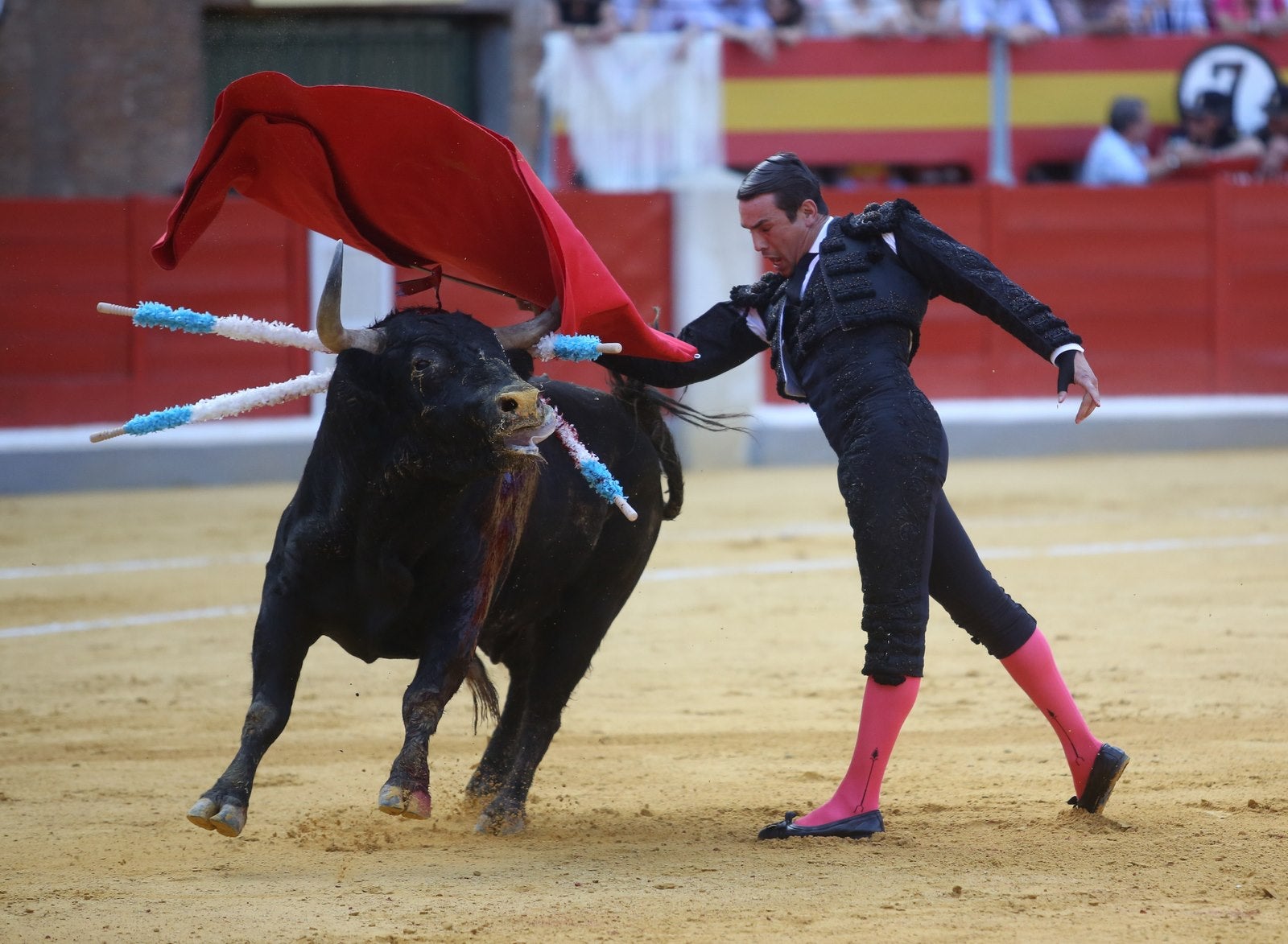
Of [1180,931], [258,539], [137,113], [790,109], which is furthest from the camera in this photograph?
[137,113]

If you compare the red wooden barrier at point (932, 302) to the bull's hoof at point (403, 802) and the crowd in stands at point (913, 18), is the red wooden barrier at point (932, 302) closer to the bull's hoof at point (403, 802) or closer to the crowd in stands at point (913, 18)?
the crowd in stands at point (913, 18)

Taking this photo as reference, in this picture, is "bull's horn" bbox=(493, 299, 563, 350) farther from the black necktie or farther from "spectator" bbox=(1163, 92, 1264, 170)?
"spectator" bbox=(1163, 92, 1264, 170)

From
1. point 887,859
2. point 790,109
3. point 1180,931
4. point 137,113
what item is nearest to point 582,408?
point 887,859

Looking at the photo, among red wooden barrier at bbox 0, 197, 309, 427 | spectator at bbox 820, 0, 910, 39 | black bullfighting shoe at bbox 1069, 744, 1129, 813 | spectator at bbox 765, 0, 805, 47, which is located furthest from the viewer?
spectator at bbox 820, 0, 910, 39

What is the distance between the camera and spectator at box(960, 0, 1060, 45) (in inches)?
454

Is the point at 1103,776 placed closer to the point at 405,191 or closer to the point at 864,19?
the point at 405,191

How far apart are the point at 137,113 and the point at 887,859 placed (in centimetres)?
1037

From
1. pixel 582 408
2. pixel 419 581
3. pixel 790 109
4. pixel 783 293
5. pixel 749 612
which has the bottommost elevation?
pixel 749 612

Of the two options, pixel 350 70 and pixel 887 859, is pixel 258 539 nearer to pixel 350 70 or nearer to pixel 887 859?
pixel 887 859

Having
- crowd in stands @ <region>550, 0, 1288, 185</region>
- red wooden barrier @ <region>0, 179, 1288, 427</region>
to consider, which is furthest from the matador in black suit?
crowd in stands @ <region>550, 0, 1288, 185</region>

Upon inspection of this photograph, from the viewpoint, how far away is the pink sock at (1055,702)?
3557mm

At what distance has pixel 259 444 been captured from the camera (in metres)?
9.47

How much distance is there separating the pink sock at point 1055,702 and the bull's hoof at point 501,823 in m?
1.04

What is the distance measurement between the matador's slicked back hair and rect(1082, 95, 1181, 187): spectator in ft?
26.7
